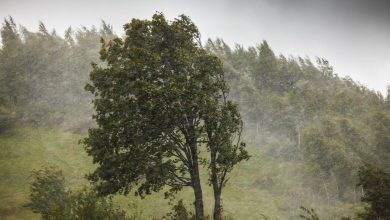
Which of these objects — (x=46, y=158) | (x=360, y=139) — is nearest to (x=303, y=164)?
(x=360, y=139)

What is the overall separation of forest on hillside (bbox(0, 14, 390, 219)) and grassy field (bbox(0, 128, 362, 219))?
285 mm

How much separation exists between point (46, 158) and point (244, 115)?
48.5 metres

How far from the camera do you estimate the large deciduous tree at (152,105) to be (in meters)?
18.4

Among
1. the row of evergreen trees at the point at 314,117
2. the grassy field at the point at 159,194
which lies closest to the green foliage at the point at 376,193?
the grassy field at the point at 159,194

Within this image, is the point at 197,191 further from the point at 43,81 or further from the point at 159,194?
the point at 43,81

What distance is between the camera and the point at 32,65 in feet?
281

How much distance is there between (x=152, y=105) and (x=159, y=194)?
3638 centimetres

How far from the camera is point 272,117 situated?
278ft

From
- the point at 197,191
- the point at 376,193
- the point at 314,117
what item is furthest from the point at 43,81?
the point at 376,193

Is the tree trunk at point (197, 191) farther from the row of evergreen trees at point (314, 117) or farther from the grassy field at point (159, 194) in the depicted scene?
the row of evergreen trees at point (314, 117)

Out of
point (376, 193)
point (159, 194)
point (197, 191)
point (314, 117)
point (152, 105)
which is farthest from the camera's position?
point (314, 117)

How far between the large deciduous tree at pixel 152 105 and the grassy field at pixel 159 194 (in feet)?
85.3

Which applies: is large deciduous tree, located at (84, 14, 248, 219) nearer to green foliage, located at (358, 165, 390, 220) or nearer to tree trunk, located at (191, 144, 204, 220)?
tree trunk, located at (191, 144, 204, 220)

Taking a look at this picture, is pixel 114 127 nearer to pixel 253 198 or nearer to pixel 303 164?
pixel 253 198
